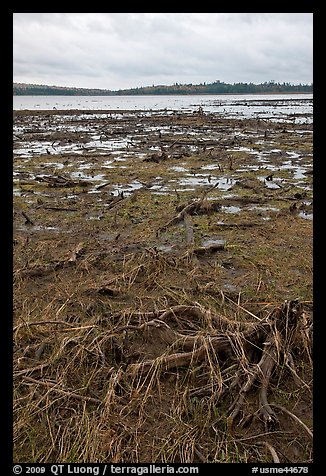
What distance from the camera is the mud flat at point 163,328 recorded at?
332 centimetres

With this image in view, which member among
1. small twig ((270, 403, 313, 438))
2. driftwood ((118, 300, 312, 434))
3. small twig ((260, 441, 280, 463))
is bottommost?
small twig ((260, 441, 280, 463))

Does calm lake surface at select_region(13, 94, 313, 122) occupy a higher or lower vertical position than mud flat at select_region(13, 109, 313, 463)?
higher

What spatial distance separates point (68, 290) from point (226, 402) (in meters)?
3.11

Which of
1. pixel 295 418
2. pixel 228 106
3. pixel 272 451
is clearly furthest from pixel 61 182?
pixel 228 106

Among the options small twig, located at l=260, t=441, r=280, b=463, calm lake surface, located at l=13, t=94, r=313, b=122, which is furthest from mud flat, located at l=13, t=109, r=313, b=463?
calm lake surface, located at l=13, t=94, r=313, b=122

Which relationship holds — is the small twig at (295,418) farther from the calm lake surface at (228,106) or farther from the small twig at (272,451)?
the calm lake surface at (228,106)

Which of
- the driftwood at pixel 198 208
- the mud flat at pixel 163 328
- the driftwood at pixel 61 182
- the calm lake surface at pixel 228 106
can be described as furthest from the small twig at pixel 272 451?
the calm lake surface at pixel 228 106

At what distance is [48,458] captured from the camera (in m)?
3.19

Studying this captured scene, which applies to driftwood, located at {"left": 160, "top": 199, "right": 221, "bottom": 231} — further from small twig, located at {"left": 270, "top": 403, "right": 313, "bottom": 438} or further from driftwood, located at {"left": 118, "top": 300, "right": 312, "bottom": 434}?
small twig, located at {"left": 270, "top": 403, "right": 313, "bottom": 438}

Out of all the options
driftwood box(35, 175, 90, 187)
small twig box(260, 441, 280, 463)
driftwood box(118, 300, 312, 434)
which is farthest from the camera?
driftwood box(35, 175, 90, 187)

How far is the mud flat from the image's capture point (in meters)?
3.32

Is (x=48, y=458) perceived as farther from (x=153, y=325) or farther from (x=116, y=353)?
(x=153, y=325)

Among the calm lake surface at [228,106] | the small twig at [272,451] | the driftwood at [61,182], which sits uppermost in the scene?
the calm lake surface at [228,106]

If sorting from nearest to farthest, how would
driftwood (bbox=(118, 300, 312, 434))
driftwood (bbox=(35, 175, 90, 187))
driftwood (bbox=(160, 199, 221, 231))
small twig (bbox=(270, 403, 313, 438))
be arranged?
small twig (bbox=(270, 403, 313, 438)), driftwood (bbox=(118, 300, 312, 434)), driftwood (bbox=(160, 199, 221, 231)), driftwood (bbox=(35, 175, 90, 187))
